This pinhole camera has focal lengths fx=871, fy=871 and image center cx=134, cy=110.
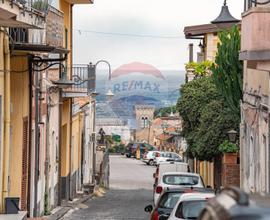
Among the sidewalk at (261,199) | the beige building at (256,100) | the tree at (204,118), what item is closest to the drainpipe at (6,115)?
the beige building at (256,100)

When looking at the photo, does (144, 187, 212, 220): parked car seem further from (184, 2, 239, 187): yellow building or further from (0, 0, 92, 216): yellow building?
(184, 2, 239, 187): yellow building

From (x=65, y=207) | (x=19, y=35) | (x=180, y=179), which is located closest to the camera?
(x=19, y=35)

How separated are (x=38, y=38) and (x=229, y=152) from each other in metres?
11.5

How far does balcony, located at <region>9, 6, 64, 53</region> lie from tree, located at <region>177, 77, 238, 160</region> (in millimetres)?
12165

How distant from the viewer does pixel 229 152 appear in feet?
96.0

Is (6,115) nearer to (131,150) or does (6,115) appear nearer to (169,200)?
(169,200)

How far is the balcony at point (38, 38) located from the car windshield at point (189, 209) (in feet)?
20.4

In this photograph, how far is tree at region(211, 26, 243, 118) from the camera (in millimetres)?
25844

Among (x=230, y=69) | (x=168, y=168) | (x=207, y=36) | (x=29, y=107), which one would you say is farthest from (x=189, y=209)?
(x=207, y=36)

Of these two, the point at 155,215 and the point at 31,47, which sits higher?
the point at 31,47

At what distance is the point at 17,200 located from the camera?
18562 millimetres

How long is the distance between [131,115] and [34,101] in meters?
111

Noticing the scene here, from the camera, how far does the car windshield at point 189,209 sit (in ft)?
47.0

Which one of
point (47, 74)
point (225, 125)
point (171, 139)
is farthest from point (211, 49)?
point (171, 139)
